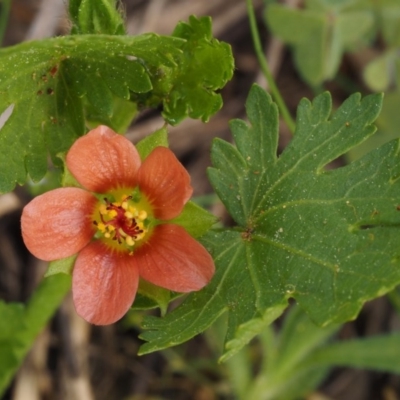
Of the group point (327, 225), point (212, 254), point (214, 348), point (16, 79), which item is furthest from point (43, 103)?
point (214, 348)

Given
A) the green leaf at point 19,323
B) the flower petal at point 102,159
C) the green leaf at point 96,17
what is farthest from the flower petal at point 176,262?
the green leaf at point 19,323

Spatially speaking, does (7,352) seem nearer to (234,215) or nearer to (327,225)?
(234,215)

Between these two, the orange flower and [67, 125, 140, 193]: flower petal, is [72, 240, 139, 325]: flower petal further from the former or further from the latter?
[67, 125, 140, 193]: flower petal

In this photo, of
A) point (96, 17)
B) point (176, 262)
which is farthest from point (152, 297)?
point (96, 17)

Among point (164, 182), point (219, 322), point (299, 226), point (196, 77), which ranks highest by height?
point (196, 77)

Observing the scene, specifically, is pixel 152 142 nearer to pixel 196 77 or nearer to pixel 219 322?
pixel 196 77

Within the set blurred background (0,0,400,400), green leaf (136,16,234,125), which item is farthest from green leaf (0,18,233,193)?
blurred background (0,0,400,400)

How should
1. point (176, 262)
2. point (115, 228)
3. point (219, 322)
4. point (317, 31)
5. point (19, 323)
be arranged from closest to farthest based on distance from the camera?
1. point (176, 262)
2. point (115, 228)
3. point (19, 323)
4. point (219, 322)
5. point (317, 31)
